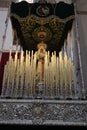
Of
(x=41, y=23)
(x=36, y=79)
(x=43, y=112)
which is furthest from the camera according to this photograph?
(x=41, y=23)

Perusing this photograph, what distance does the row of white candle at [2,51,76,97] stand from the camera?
15.2 ft


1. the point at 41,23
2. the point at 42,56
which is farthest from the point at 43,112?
the point at 41,23

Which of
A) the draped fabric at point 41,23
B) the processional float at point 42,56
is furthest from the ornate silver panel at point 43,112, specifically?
the draped fabric at point 41,23

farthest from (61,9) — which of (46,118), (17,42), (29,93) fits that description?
(46,118)

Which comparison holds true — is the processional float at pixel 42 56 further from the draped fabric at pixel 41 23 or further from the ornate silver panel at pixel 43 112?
the ornate silver panel at pixel 43 112

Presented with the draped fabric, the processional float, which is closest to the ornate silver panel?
the processional float

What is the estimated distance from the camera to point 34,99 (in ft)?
14.4

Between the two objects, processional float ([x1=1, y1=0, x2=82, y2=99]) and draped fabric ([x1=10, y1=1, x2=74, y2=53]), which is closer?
processional float ([x1=1, y1=0, x2=82, y2=99])

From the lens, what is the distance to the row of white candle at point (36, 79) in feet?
15.2

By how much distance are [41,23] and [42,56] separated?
752 millimetres

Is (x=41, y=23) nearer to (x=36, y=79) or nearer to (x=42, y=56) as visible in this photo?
(x=42, y=56)

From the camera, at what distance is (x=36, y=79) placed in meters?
5.07

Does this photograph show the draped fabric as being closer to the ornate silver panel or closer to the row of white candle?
the row of white candle

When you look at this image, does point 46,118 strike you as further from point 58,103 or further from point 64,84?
point 64,84
